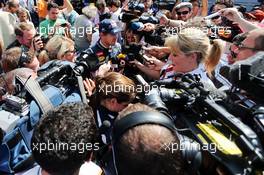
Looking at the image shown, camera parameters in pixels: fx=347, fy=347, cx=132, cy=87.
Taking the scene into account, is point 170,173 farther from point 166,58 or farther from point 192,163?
point 166,58

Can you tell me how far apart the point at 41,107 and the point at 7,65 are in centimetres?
100

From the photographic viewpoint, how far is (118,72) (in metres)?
2.63

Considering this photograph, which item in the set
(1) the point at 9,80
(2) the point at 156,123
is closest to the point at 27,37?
(1) the point at 9,80

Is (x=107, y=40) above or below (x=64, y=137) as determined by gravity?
below

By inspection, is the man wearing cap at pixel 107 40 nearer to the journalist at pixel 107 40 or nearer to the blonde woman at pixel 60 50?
the journalist at pixel 107 40

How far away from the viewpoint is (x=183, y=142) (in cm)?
99

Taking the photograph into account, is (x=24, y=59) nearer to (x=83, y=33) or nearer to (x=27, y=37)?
(x=27, y=37)

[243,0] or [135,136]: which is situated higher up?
[135,136]

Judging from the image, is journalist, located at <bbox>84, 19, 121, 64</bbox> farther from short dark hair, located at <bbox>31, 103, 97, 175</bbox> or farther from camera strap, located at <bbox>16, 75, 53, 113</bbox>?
short dark hair, located at <bbox>31, 103, 97, 175</bbox>

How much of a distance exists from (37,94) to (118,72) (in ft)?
3.44

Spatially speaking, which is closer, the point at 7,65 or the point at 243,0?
the point at 7,65

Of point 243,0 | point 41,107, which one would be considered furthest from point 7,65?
point 243,0

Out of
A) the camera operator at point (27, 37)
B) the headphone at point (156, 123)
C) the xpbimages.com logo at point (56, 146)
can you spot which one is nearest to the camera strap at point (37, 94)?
the xpbimages.com logo at point (56, 146)

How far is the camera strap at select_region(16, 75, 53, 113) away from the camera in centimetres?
163
